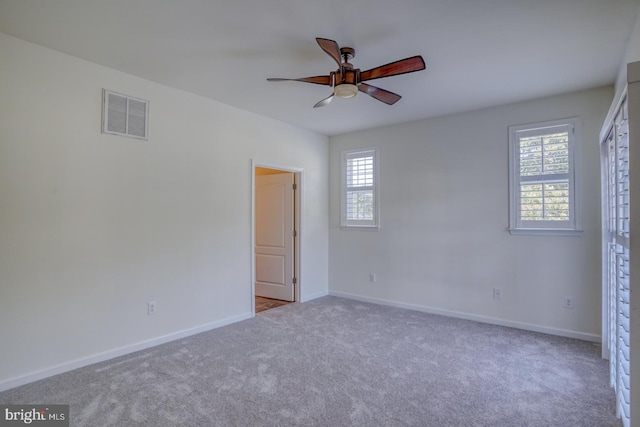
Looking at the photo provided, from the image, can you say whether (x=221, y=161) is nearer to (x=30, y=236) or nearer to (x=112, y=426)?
(x=30, y=236)

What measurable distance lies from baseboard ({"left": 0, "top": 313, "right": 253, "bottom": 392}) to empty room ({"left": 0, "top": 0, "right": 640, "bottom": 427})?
0.7 inches

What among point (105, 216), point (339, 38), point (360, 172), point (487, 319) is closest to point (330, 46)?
point (339, 38)

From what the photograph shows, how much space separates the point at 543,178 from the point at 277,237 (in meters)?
3.54

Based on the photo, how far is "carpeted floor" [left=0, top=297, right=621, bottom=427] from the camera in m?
2.14

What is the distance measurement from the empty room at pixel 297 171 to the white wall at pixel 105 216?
0.06 feet

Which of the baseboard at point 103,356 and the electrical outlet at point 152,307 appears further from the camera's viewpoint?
the electrical outlet at point 152,307

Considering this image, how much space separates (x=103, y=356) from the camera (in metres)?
2.93

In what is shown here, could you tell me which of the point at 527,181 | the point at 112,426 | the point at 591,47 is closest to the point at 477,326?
the point at 527,181

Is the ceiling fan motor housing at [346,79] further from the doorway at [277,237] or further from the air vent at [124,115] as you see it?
the doorway at [277,237]

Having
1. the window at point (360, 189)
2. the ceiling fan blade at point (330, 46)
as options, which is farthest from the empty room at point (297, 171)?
the window at point (360, 189)

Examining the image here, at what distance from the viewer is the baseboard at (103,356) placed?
2497 mm

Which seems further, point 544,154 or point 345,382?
point 544,154

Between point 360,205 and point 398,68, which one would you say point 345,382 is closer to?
point 398,68

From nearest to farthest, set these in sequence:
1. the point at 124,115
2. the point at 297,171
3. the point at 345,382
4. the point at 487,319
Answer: the point at 345,382, the point at 124,115, the point at 487,319, the point at 297,171
